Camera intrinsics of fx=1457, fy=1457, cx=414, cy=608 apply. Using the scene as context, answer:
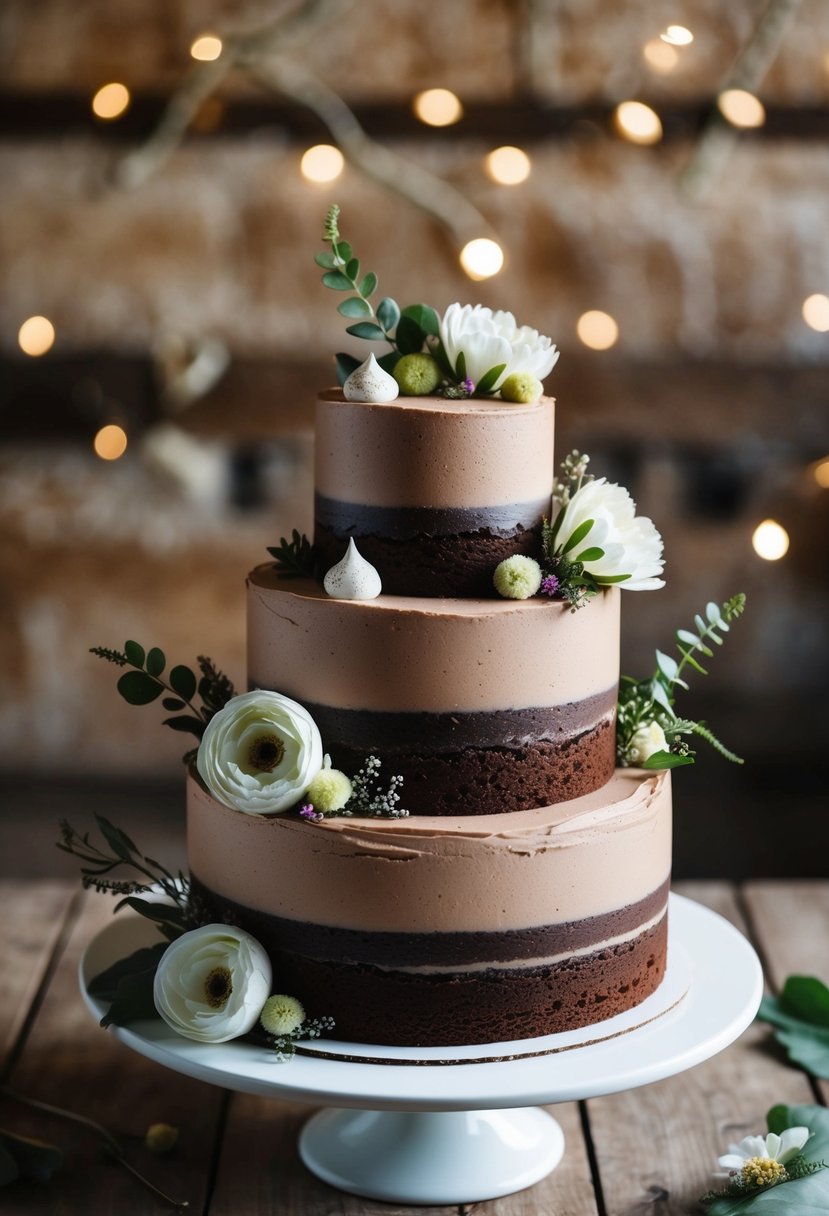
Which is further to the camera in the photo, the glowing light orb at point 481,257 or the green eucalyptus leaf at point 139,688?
the glowing light orb at point 481,257

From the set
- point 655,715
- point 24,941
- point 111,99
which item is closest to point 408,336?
point 655,715

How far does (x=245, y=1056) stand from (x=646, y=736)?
573 millimetres

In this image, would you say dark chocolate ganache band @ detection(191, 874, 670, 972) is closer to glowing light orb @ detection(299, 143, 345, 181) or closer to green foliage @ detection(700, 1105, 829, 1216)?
green foliage @ detection(700, 1105, 829, 1216)

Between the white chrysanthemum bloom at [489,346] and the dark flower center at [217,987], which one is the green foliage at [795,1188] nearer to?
the dark flower center at [217,987]

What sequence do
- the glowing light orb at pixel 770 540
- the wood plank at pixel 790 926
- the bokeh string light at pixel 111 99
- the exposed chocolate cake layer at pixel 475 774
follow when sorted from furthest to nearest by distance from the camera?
the glowing light orb at pixel 770 540 < the bokeh string light at pixel 111 99 < the wood plank at pixel 790 926 < the exposed chocolate cake layer at pixel 475 774

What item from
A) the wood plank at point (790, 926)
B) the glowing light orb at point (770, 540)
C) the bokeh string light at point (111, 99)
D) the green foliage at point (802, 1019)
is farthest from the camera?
the glowing light orb at point (770, 540)

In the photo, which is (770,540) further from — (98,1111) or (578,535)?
(98,1111)

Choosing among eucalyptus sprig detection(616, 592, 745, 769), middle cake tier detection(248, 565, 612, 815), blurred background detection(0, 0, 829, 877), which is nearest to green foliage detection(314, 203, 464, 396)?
middle cake tier detection(248, 565, 612, 815)

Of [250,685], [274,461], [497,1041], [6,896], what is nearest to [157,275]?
[274,461]

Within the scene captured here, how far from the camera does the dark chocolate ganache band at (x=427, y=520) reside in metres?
1.49

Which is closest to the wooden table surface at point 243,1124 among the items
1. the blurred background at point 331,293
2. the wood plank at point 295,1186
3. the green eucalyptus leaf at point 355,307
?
the wood plank at point 295,1186

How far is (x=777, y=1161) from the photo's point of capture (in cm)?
153

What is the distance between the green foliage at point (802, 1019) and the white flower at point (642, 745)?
0.49 meters

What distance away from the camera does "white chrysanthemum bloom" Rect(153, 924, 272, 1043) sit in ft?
4.72
